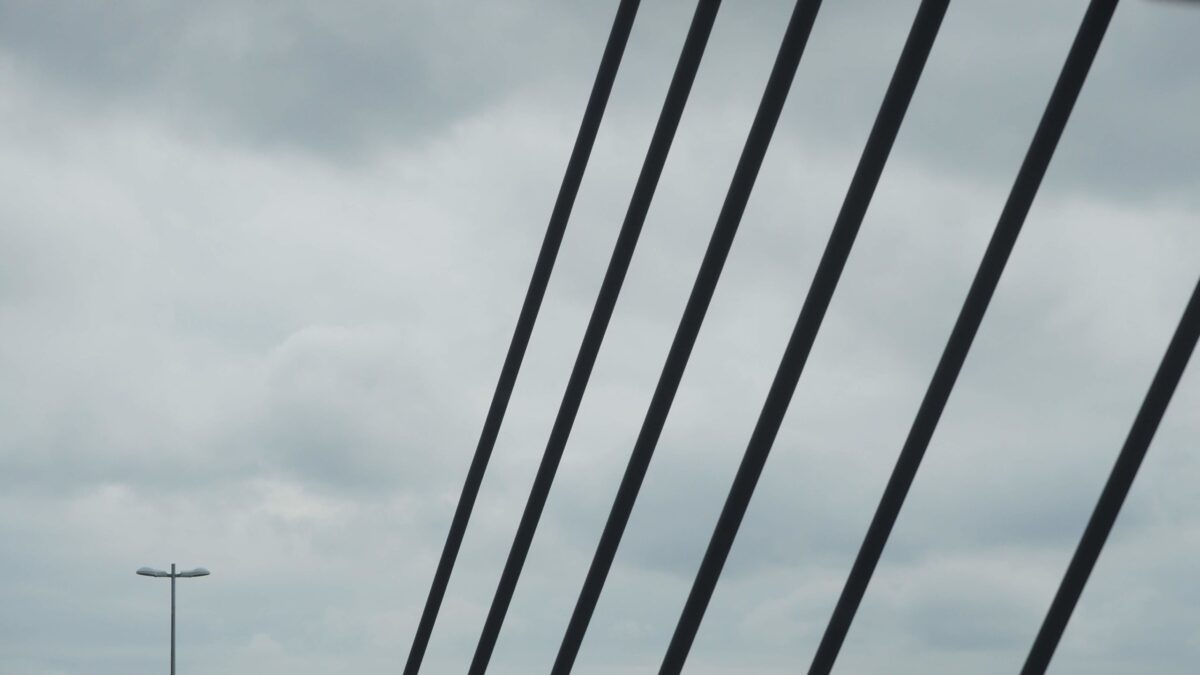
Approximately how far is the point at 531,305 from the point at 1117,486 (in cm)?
250

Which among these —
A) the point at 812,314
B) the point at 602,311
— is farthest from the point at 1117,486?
the point at 602,311

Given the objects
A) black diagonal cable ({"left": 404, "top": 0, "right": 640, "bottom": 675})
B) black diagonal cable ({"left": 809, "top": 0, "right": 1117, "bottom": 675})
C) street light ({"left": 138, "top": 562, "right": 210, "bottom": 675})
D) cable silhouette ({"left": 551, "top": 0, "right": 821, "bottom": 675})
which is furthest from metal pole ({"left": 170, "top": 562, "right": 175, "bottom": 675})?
black diagonal cable ({"left": 809, "top": 0, "right": 1117, "bottom": 675})

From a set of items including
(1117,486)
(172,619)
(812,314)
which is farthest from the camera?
(172,619)

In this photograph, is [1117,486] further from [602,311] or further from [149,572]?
[149,572]

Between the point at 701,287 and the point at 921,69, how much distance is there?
123cm

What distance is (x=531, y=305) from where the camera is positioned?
5.34m

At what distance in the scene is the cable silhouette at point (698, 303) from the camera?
4781 mm

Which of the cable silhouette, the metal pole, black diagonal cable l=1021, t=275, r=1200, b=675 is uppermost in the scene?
the metal pole

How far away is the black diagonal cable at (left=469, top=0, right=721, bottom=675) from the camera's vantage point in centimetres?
496

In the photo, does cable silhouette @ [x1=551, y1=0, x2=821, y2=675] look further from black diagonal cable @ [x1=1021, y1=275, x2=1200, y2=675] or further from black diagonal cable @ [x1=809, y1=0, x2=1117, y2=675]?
black diagonal cable @ [x1=1021, y1=275, x2=1200, y2=675]

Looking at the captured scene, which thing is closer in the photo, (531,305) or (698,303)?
(698,303)

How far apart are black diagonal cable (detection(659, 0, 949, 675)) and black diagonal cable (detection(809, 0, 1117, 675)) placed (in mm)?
492

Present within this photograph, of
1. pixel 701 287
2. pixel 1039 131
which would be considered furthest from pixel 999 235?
pixel 701 287

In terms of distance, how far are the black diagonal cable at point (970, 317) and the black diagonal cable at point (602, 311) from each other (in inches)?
53.4
